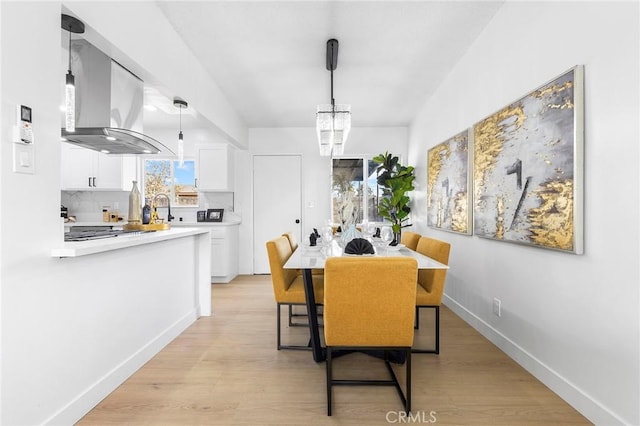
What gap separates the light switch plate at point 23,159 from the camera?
134cm

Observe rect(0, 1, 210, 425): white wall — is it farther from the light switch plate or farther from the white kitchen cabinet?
the white kitchen cabinet

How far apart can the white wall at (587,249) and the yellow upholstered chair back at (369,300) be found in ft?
3.06

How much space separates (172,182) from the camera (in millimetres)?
5496

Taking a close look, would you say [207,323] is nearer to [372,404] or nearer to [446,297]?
[372,404]

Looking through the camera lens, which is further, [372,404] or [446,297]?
[446,297]

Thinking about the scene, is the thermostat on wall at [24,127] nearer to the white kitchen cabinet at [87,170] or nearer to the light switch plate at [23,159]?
the light switch plate at [23,159]

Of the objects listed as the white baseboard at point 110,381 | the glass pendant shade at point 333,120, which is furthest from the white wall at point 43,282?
the glass pendant shade at point 333,120

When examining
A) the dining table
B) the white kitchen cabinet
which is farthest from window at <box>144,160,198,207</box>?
the dining table

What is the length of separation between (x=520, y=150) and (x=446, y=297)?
82.7 inches

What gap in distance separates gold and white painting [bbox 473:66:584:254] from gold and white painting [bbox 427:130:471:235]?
350mm

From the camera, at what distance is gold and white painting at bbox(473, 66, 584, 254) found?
173 cm

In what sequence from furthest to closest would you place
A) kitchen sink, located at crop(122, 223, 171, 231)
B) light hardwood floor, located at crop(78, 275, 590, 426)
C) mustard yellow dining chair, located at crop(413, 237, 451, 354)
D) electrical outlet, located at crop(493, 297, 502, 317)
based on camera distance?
1. kitchen sink, located at crop(122, 223, 171, 231)
2. electrical outlet, located at crop(493, 297, 502, 317)
3. mustard yellow dining chair, located at crop(413, 237, 451, 354)
4. light hardwood floor, located at crop(78, 275, 590, 426)

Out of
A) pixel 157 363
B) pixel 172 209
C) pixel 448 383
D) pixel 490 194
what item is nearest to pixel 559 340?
pixel 448 383

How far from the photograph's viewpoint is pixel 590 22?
165 centimetres
